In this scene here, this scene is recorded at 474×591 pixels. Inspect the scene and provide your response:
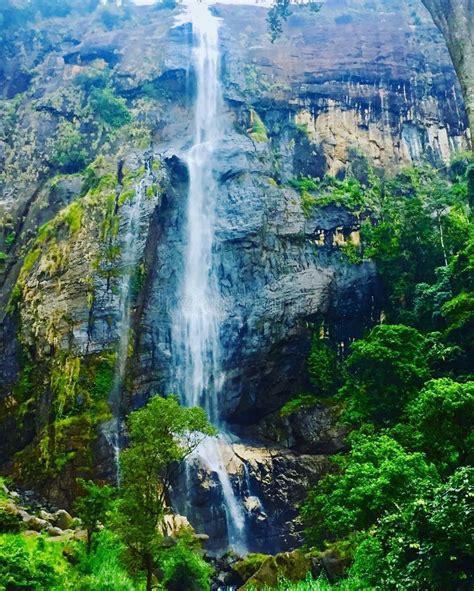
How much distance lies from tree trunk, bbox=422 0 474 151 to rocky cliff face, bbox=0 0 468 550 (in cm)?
1195

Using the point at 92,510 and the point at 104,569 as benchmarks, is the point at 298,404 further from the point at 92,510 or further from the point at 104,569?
the point at 104,569

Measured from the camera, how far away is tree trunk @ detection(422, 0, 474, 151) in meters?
12.6

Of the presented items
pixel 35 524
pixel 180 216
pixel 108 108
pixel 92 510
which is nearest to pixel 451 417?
pixel 92 510

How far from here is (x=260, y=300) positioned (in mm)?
23734

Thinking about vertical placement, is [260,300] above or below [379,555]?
below

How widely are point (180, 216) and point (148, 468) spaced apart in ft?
53.2

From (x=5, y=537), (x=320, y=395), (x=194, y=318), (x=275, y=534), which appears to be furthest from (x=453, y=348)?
(x=5, y=537)

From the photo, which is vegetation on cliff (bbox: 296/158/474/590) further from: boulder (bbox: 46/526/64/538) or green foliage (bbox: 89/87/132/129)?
green foliage (bbox: 89/87/132/129)

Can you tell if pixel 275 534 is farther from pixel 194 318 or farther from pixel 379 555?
pixel 379 555

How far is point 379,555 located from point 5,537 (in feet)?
22.1

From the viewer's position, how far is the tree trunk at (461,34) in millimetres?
12562

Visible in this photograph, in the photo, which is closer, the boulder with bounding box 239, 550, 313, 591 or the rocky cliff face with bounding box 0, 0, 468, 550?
the boulder with bounding box 239, 550, 313, 591

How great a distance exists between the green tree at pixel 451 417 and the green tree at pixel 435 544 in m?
3.51

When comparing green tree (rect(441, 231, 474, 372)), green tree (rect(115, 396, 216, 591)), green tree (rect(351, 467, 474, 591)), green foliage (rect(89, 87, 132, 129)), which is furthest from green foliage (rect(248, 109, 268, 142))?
green tree (rect(351, 467, 474, 591))
